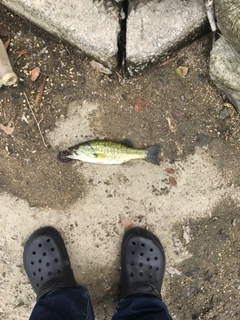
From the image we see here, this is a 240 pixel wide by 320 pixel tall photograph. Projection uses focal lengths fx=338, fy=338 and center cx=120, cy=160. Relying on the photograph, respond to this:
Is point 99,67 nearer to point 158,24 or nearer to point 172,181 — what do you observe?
point 158,24

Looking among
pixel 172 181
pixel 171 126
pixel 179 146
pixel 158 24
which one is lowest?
pixel 172 181

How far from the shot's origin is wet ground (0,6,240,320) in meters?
3.32

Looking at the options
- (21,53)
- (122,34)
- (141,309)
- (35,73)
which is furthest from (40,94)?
(141,309)

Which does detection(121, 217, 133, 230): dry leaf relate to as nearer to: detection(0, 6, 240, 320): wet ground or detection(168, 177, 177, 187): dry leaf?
detection(0, 6, 240, 320): wet ground

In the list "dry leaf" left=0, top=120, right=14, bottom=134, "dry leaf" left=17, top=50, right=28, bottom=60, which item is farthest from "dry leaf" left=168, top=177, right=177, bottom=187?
"dry leaf" left=17, top=50, right=28, bottom=60

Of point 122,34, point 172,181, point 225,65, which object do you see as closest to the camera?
point 225,65

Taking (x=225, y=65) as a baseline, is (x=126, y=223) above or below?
below

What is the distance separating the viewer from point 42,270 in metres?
3.55

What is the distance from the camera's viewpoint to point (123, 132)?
3379mm

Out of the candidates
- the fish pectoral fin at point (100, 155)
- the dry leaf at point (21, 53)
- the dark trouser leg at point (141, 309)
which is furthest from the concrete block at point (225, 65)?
the dark trouser leg at point (141, 309)

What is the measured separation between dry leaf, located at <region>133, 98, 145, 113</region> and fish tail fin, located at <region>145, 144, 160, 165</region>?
15.5 inches

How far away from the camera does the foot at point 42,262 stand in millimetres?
3477

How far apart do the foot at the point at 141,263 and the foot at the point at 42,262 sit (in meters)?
0.55

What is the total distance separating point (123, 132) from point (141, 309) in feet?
5.70
